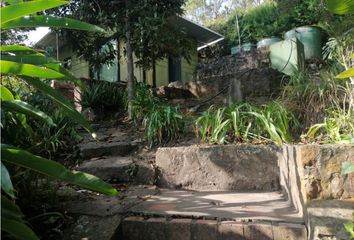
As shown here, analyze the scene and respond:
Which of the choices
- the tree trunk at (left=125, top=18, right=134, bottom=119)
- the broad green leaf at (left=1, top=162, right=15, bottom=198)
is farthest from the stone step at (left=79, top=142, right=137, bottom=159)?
the broad green leaf at (left=1, top=162, right=15, bottom=198)

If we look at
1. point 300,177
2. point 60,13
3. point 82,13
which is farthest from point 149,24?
point 300,177

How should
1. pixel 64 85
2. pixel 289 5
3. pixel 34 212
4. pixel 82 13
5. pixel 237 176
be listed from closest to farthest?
1. pixel 34 212
2. pixel 237 176
3. pixel 82 13
4. pixel 64 85
5. pixel 289 5

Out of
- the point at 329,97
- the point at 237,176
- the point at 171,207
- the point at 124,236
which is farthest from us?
the point at 329,97

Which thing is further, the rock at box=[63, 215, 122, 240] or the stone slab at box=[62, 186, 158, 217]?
the stone slab at box=[62, 186, 158, 217]

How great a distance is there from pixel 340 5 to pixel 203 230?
A: 1475 millimetres

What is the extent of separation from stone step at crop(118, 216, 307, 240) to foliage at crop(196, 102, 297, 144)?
141 cm

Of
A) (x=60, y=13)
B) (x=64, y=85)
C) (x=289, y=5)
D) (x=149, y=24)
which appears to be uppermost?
(x=289, y=5)

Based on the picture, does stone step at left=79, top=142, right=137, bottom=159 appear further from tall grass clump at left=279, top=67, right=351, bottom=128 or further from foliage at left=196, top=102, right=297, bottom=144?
tall grass clump at left=279, top=67, right=351, bottom=128

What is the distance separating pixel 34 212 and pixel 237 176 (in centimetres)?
186

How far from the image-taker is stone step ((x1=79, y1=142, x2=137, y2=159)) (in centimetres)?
405

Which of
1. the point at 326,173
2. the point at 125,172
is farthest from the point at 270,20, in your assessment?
the point at 326,173

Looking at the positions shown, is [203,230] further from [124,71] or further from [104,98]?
[124,71]

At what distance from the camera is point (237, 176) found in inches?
129

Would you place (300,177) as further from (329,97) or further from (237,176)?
(329,97)
